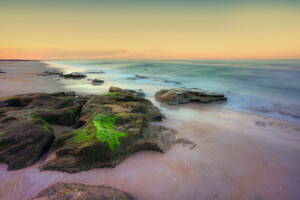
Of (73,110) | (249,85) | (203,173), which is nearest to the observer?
(203,173)

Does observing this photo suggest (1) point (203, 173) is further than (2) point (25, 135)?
No

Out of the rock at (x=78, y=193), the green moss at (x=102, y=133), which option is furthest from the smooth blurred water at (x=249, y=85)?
the rock at (x=78, y=193)

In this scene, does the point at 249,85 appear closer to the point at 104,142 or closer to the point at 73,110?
the point at 73,110

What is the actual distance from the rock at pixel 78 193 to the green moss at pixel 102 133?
33.9 inches

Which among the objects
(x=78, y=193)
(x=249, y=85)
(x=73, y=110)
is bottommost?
(x=249, y=85)

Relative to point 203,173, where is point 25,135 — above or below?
above

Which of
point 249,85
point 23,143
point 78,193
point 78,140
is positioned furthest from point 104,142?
point 249,85

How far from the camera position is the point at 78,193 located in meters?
2.17

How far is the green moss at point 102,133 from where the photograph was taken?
10.3ft

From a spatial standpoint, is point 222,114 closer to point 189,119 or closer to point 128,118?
point 189,119

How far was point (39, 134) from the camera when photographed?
10.9 feet

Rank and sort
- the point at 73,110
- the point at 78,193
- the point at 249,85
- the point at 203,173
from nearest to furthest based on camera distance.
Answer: the point at 78,193 → the point at 203,173 → the point at 73,110 → the point at 249,85

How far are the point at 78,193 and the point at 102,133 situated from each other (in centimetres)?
122

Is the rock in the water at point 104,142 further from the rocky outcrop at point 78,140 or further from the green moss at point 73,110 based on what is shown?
the green moss at point 73,110
